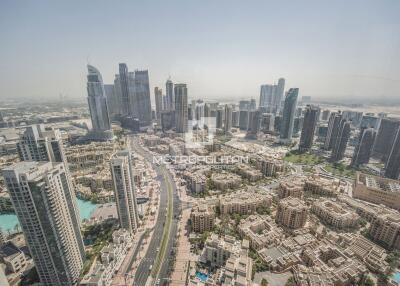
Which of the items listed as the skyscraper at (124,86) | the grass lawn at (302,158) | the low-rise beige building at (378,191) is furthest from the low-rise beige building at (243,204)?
the skyscraper at (124,86)

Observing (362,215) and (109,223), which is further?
(362,215)

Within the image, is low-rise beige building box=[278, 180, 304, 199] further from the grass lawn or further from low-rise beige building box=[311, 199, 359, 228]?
the grass lawn

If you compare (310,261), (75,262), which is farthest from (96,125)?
(310,261)

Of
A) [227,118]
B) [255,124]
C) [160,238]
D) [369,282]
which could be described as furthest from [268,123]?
[160,238]

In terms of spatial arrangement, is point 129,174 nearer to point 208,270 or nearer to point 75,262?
point 75,262

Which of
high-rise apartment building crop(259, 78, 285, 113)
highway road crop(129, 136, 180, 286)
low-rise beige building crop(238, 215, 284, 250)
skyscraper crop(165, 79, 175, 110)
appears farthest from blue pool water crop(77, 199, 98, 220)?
high-rise apartment building crop(259, 78, 285, 113)

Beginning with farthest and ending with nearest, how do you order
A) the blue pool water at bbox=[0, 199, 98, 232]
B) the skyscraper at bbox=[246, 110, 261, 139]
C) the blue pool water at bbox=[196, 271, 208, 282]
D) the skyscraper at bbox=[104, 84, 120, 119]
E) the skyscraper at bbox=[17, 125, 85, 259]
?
the skyscraper at bbox=[104, 84, 120, 119] → the skyscraper at bbox=[246, 110, 261, 139] → the blue pool water at bbox=[0, 199, 98, 232] → the skyscraper at bbox=[17, 125, 85, 259] → the blue pool water at bbox=[196, 271, 208, 282]
